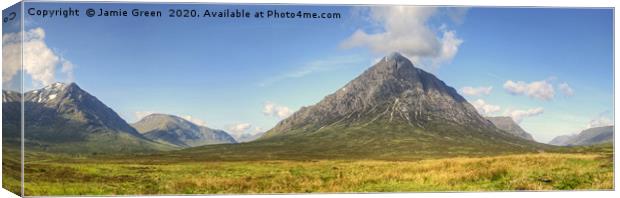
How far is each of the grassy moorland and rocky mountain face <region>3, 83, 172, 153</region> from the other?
60cm

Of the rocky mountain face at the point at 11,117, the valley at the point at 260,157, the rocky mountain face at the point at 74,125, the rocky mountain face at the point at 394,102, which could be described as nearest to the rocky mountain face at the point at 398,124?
the rocky mountain face at the point at 394,102

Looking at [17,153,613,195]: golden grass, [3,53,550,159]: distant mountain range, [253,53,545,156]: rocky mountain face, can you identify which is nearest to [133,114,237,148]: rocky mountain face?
[3,53,550,159]: distant mountain range

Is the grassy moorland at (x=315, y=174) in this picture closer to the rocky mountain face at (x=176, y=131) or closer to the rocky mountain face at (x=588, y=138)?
the rocky mountain face at (x=588, y=138)

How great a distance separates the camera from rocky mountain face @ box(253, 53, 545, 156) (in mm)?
33188

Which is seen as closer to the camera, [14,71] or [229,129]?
[14,71]

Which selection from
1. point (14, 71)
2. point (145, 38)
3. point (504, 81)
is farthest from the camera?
point (504, 81)

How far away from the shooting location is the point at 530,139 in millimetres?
33406

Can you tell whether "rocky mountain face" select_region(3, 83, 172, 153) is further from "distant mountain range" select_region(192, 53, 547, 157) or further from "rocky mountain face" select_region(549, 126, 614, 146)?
"rocky mountain face" select_region(549, 126, 614, 146)

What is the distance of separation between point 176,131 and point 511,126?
1437cm

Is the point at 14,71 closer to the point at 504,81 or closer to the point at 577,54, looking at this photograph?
the point at 504,81

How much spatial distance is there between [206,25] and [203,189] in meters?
6.45

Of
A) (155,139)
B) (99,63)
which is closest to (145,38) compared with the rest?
(99,63)

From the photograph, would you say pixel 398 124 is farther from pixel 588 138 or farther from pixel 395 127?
pixel 588 138

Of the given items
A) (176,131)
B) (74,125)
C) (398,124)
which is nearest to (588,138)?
(398,124)
